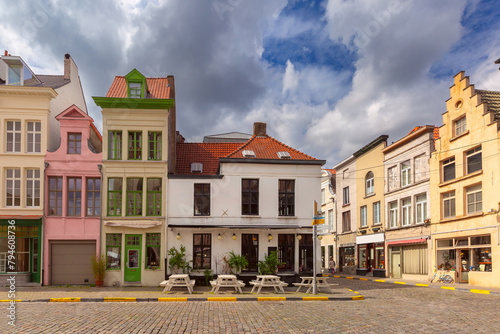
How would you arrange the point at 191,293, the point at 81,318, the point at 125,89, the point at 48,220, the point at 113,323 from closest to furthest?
1. the point at 113,323
2. the point at 81,318
3. the point at 191,293
4. the point at 48,220
5. the point at 125,89

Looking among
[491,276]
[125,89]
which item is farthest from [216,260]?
[491,276]

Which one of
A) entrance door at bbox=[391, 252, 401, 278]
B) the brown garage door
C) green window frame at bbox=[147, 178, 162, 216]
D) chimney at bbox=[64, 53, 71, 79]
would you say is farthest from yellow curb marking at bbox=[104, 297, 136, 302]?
entrance door at bbox=[391, 252, 401, 278]

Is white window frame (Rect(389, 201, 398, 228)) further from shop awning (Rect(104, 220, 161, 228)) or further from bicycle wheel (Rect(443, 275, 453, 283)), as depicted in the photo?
shop awning (Rect(104, 220, 161, 228))

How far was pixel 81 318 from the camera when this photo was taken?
12.6 meters

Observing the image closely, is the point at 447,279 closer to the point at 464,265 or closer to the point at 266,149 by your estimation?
the point at 464,265

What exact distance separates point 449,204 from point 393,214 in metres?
6.71

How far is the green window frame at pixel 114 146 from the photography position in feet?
81.9

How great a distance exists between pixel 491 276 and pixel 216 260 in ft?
47.7

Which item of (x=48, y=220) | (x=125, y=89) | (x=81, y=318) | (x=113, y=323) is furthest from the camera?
(x=125, y=89)

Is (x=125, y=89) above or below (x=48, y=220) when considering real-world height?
above

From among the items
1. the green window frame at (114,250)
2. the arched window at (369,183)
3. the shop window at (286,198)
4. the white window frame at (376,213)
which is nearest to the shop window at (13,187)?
the green window frame at (114,250)

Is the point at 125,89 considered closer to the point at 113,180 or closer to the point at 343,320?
the point at 113,180

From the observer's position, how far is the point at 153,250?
24531 mm

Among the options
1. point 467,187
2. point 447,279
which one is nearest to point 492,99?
point 467,187
